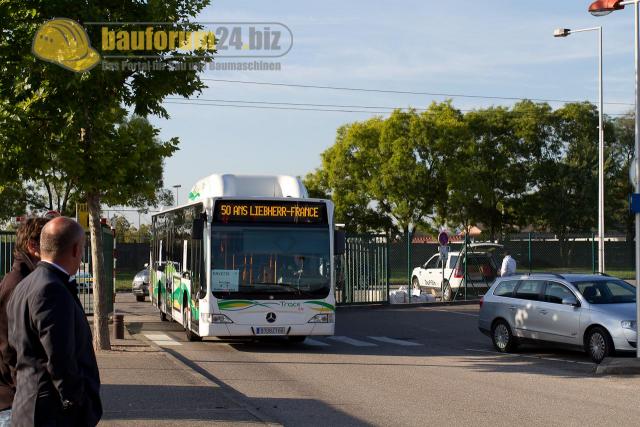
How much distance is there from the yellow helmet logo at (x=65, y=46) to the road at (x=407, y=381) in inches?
206

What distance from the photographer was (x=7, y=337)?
16.7 feet

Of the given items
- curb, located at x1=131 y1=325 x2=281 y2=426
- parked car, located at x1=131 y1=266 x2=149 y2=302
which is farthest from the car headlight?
parked car, located at x1=131 y1=266 x2=149 y2=302

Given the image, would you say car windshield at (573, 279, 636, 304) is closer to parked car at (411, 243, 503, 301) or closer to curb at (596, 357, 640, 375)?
curb at (596, 357, 640, 375)

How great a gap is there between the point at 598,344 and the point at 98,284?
8.82 metres

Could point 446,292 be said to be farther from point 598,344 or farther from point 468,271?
point 598,344

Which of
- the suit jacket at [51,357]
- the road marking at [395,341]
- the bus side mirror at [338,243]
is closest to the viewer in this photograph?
the suit jacket at [51,357]

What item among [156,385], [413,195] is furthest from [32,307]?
[413,195]

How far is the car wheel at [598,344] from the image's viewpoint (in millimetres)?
15633

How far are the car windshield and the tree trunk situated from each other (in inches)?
334

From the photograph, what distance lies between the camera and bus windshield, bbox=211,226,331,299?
17.2 metres

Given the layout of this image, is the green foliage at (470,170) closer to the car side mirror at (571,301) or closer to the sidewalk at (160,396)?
the car side mirror at (571,301)

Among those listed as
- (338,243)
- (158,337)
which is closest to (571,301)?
(338,243)

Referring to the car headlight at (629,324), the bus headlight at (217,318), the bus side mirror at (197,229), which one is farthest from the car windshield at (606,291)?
the bus side mirror at (197,229)

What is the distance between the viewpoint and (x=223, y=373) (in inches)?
556
